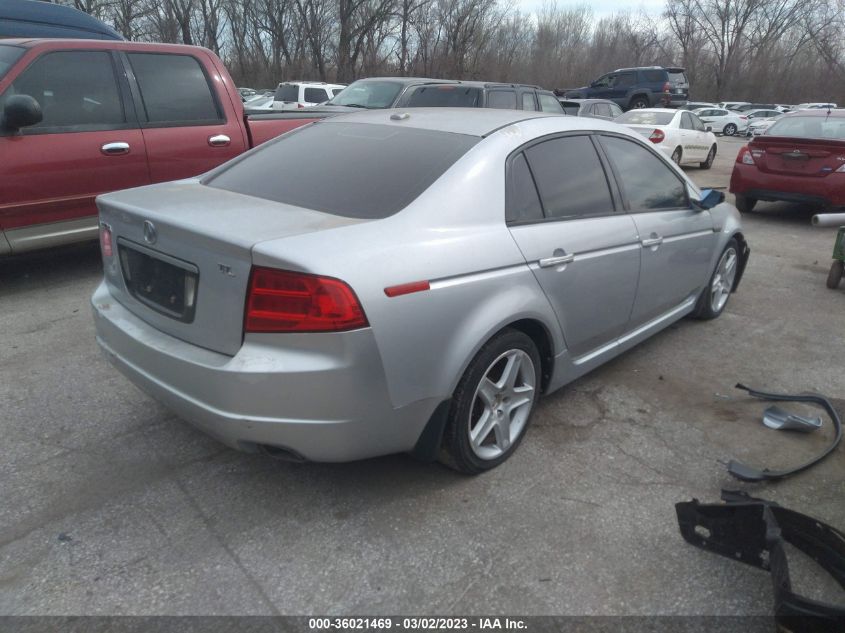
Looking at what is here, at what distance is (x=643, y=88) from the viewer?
28.0 metres

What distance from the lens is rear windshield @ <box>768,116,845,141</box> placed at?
8881 millimetres

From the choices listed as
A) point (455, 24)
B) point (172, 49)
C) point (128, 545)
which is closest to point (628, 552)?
point (128, 545)

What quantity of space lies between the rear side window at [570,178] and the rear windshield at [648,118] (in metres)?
11.4

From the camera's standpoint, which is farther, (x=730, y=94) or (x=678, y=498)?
(x=730, y=94)

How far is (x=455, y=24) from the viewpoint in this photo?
45656mm

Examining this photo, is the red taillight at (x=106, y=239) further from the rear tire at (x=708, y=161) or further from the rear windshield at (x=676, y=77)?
the rear windshield at (x=676, y=77)

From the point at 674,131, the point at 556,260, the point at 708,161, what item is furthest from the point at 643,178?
the point at 708,161

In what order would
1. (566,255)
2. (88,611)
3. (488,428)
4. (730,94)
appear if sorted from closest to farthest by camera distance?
(88,611), (488,428), (566,255), (730,94)

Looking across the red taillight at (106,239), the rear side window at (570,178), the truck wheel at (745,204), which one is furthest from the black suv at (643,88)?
the red taillight at (106,239)

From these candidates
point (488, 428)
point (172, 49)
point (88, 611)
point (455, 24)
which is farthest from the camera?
point (455, 24)

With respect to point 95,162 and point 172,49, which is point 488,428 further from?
point 172,49

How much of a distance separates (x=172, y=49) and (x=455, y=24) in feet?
144

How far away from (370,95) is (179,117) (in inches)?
213

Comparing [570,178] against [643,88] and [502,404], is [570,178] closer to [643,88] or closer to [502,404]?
[502,404]
